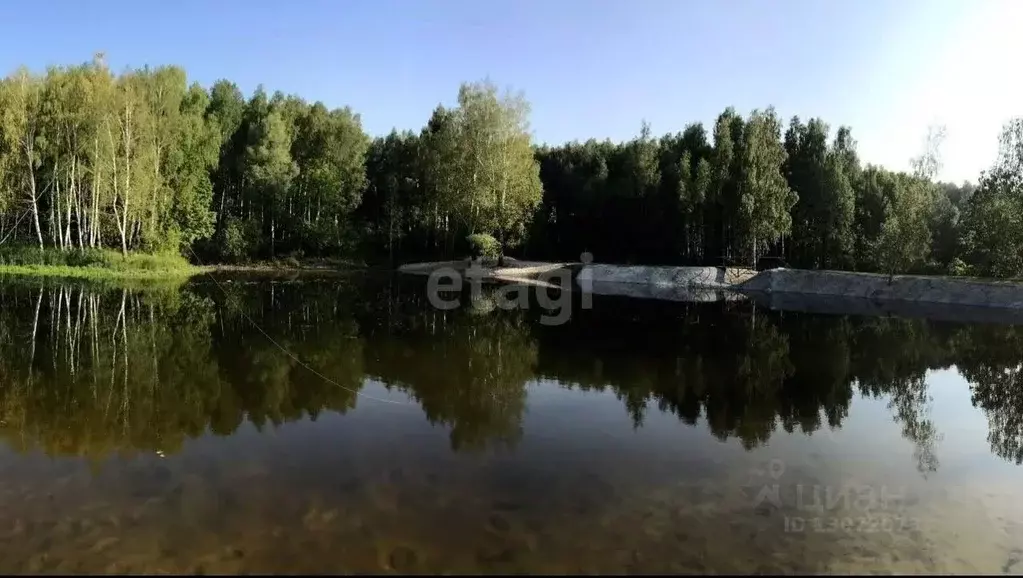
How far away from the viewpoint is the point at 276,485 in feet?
24.3

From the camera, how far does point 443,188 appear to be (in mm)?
49438

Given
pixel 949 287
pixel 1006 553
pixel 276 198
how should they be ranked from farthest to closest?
pixel 276 198, pixel 949 287, pixel 1006 553

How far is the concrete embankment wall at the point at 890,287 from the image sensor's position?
112 ft

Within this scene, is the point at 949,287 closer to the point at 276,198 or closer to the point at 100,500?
the point at 100,500

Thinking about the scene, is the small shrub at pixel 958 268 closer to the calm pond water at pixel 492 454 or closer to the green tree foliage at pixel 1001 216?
the green tree foliage at pixel 1001 216

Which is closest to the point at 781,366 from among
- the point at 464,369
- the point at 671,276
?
the point at 464,369

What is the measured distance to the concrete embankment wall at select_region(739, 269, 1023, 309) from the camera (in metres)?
34.0

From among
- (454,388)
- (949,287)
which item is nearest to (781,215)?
(949,287)

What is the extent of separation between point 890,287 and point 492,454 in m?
36.7

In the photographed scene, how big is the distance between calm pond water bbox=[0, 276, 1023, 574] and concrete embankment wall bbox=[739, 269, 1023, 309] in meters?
18.3

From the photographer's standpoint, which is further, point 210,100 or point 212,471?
point 210,100

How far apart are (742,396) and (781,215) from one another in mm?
34055

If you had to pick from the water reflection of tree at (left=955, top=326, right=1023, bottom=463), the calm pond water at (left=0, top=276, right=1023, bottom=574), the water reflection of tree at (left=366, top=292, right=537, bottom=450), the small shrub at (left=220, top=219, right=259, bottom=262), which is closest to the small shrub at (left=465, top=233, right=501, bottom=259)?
the small shrub at (left=220, top=219, right=259, bottom=262)

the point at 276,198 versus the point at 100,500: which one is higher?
the point at 276,198
